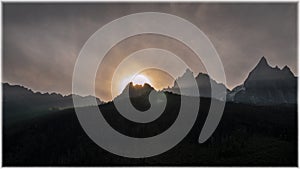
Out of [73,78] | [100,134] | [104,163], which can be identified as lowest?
[104,163]

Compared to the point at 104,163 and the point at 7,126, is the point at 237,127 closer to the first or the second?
the point at 104,163

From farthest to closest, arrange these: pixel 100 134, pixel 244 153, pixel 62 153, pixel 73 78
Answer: pixel 100 134
pixel 62 153
pixel 244 153
pixel 73 78

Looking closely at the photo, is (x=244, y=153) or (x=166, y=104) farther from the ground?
(x=166, y=104)

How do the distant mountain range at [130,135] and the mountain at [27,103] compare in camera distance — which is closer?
the distant mountain range at [130,135]

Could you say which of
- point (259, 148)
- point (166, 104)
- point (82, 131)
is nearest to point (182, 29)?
point (259, 148)

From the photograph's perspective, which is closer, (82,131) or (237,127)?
(82,131)

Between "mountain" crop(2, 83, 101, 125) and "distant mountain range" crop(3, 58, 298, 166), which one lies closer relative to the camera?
"distant mountain range" crop(3, 58, 298, 166)

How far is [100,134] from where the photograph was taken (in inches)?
1474

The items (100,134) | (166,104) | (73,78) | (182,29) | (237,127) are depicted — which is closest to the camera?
(182,29)

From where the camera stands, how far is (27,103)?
35000mm

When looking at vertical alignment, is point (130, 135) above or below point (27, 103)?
below

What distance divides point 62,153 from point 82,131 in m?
6.76

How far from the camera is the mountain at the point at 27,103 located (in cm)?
2884

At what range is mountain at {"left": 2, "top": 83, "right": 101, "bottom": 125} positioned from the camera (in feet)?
94.6
